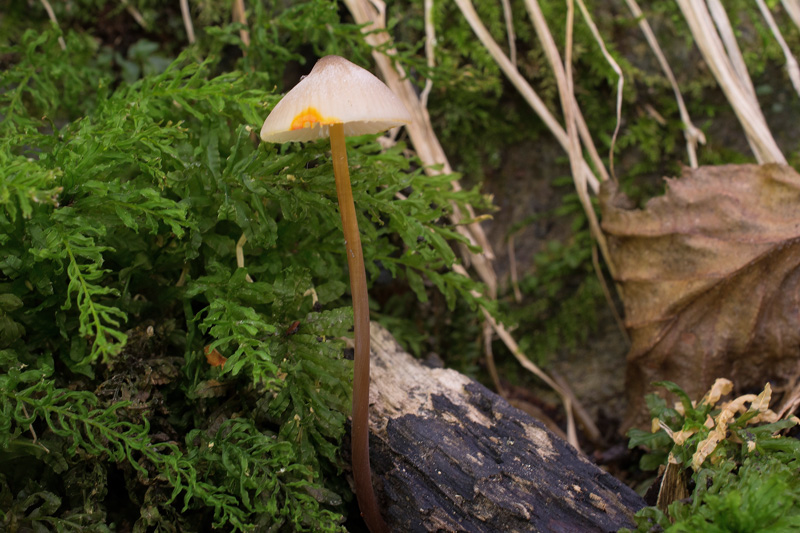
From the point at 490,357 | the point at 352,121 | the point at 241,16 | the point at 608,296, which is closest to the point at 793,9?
the point at 608,296

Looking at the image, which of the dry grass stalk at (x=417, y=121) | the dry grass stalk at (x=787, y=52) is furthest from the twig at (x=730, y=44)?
the dry grass stalk at (x=417, y=121)

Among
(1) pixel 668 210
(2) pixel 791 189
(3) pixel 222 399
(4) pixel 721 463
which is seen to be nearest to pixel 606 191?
(1) pixel 668 210

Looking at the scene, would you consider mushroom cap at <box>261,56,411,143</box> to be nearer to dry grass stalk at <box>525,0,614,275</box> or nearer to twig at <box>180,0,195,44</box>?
dry grass stalk at <box>525,0,614,275</box>

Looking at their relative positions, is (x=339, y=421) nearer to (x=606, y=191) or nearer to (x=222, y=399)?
(x=222, y=399)

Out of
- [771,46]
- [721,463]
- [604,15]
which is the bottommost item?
[721,463]

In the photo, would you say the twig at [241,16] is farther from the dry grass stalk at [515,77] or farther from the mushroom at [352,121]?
the mushroom at [352,121]

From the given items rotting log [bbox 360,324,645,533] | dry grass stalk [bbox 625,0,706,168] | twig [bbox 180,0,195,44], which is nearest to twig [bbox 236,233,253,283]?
rotting log [bbox 360,324,645,533]
